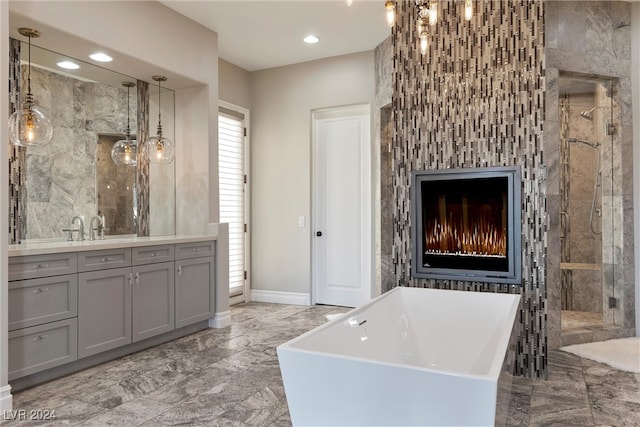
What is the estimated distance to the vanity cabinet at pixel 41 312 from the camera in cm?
274

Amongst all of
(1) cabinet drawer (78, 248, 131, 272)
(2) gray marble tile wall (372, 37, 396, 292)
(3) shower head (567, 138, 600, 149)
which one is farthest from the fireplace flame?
(1) cabinet drawer (78, 248, 131, 272)

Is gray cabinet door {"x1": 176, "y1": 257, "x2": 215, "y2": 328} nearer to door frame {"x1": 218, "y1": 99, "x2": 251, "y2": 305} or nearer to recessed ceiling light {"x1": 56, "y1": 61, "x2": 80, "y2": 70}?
door frame {"x1": 218, "y1": 99, "x2": 251, "y2": 305}

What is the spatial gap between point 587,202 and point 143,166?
173 inches

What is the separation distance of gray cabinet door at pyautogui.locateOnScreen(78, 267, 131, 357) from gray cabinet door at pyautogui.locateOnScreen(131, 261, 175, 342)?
79 mm

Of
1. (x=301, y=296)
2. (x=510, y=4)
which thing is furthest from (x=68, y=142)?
(x=510, y=4)

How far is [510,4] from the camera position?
125 inches

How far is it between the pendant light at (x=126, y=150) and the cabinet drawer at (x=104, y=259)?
3.57ft

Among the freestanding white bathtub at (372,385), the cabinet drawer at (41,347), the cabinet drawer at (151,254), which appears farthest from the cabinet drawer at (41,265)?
the freestanding white bathtub at (372,385)

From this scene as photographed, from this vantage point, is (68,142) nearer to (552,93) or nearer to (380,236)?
(380,236)

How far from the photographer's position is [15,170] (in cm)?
335

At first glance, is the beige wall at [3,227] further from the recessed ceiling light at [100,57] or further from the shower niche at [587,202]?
the shower niche at [587,202]

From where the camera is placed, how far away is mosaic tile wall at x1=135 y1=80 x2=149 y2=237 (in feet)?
14.5

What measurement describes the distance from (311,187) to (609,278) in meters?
3.16

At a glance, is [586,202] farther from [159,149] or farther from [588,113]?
[159,149]
